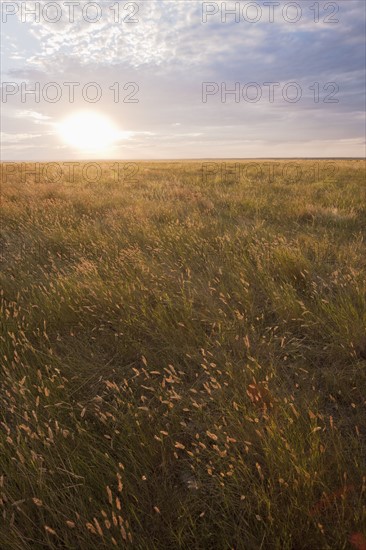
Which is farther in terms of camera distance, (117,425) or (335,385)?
(335,385)

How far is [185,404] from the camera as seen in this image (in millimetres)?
1995

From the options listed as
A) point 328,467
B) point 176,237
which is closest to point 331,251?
point 176,237

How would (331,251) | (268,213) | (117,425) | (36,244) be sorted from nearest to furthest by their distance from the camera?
1. (117,425)
2. (331,251)
3. (36,244)
4. (268,213)

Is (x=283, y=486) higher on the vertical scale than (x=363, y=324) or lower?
lower

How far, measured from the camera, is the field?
4.43ft

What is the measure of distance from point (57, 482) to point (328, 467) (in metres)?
1.24

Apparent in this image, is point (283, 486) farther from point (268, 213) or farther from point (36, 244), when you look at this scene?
point (268, 213)

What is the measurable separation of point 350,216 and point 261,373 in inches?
203

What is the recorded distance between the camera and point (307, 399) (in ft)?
6.44

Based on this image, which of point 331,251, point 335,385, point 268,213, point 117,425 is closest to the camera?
point 117,425

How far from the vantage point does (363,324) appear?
2549mm

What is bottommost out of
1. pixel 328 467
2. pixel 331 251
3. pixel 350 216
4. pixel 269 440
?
pixel 328 467

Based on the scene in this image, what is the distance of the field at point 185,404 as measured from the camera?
135cm

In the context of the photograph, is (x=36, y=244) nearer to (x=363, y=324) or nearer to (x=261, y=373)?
(x=261, y=373)
